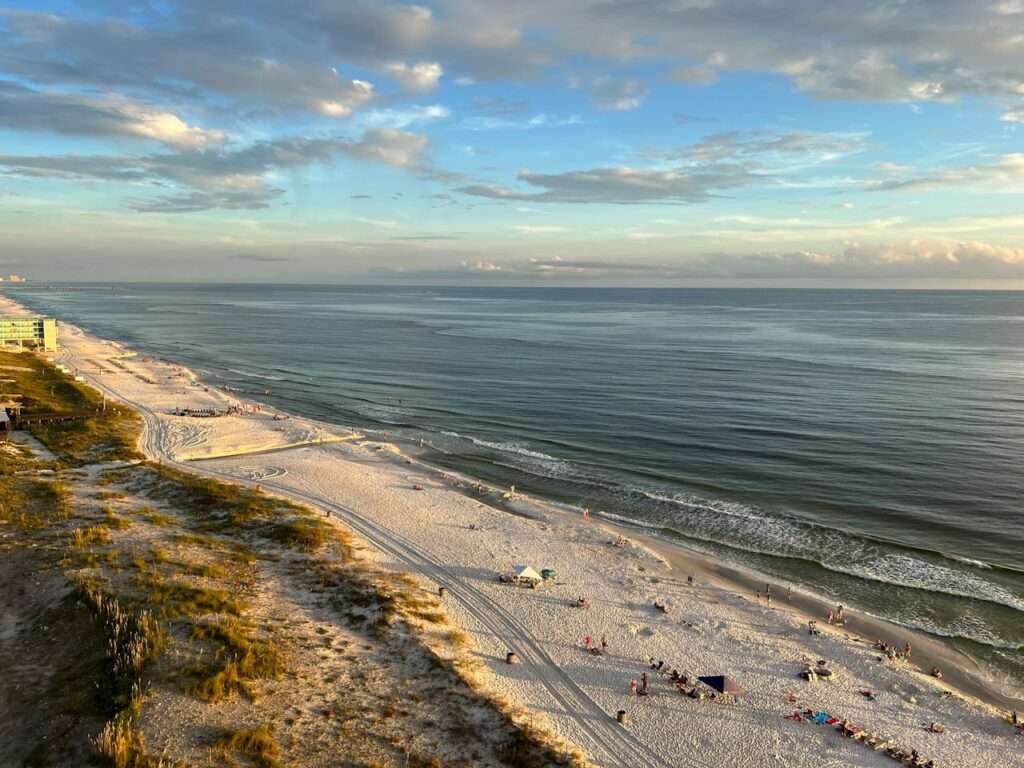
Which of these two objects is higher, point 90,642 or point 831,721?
point 90,642

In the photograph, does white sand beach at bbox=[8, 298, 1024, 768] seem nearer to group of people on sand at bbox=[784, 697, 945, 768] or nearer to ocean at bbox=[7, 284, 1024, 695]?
group of people on sand at bbox=[784, 697, 945, 768]

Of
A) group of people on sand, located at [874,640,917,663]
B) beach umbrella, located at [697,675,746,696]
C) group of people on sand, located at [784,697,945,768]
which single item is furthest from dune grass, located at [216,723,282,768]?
group of people on sand, located at [874,640,917,663]

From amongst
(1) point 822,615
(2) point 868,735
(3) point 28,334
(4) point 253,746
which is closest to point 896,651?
(1) point 822,615

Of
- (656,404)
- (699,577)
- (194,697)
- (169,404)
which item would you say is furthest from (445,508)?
(169,404)

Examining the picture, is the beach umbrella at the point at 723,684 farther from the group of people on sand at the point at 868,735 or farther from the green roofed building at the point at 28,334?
the green roofed building at the point at 28,334

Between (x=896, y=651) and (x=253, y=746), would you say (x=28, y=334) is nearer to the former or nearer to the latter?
(x=253, y=746)

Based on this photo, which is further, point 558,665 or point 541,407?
point 541,407

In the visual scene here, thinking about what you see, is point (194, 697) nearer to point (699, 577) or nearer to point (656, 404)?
point (699, 577)
